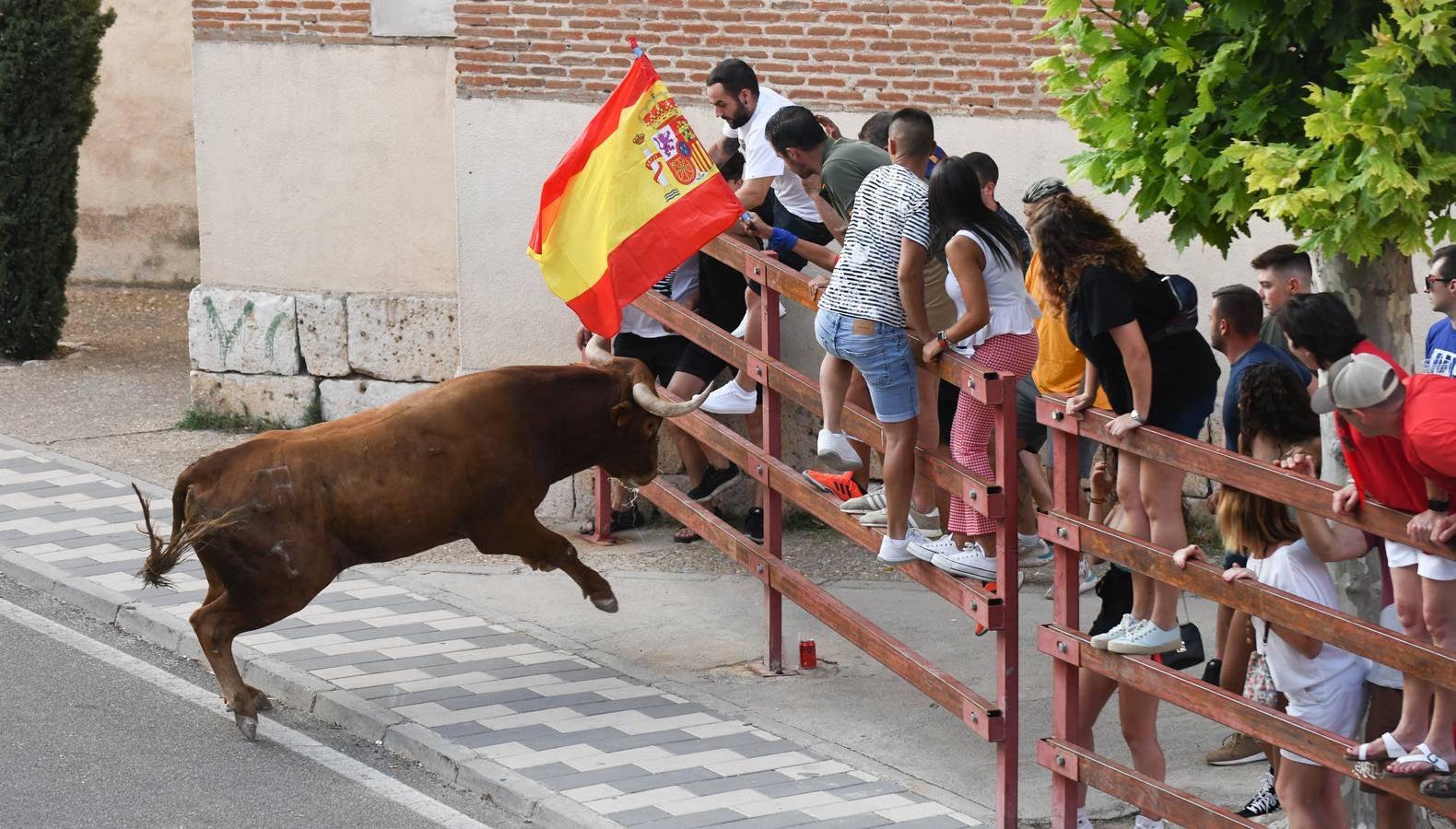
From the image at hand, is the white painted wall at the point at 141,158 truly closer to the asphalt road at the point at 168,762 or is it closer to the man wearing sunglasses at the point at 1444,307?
the asphalt road at the point at 168,762

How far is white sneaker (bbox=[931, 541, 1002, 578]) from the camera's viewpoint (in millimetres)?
6395

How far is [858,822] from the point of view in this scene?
6086 mm

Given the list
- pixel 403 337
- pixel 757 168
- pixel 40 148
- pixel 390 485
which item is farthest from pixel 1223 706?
pixel 40 148

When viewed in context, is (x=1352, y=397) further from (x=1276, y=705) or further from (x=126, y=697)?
(x=126, y=697)

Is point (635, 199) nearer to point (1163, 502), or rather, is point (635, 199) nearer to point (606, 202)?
point (606, 202)

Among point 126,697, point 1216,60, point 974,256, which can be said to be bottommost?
point 126,697

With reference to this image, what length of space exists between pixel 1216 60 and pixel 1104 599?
2.56 meters

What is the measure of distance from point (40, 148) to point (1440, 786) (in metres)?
11.7

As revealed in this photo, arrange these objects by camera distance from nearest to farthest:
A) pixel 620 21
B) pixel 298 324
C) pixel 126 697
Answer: pixel 126 697, pixel 620 21, pixel 298 324

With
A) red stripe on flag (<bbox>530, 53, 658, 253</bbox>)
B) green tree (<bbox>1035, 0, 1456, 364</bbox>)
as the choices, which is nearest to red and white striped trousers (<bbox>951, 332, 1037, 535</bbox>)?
Answer: green tree (<bbox>1035, 0, 1456, 364</bbox>)

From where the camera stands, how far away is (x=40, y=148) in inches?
529

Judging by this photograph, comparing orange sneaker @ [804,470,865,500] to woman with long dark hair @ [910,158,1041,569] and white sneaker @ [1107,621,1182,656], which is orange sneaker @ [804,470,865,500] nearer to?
woman with long dark hair @ [910,158,1041,569]

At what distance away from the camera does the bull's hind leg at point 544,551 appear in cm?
757

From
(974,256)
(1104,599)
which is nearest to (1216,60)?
(974,256)
